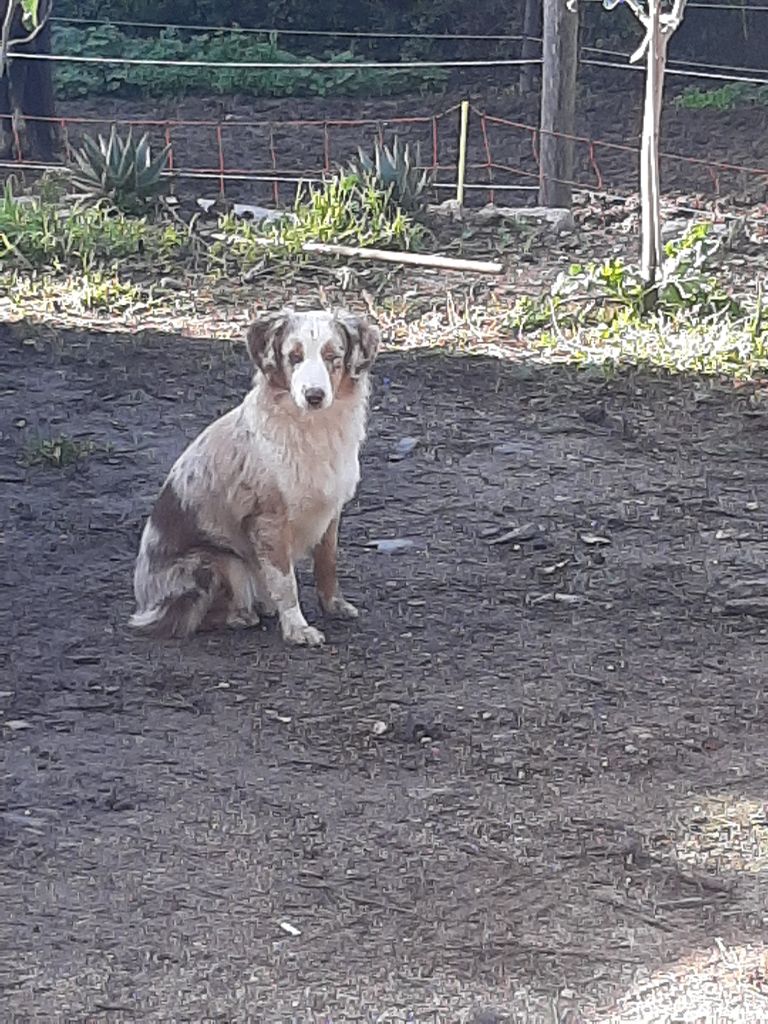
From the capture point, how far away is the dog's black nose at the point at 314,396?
5.04 m

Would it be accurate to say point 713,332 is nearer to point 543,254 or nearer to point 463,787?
point 543,254

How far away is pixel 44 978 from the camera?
133 inches

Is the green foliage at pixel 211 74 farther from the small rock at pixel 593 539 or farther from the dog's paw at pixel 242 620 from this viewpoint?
the dog's paw at pixel 242 620

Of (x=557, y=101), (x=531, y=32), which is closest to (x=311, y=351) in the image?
(x=557, y=101)

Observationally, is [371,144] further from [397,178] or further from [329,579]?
[329,579]

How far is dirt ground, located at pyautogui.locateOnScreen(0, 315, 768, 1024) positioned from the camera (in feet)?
11.3

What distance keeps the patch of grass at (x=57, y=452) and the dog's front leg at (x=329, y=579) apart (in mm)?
2074

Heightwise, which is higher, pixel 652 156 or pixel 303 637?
pixel 652 156

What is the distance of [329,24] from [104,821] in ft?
48.9

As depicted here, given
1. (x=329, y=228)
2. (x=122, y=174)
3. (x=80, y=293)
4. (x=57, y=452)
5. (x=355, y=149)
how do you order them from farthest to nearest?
(x=355, y=149) < (x=122, y=174) < (x=329, y=228) < (x=80, y=293) < (x=57, y=452)

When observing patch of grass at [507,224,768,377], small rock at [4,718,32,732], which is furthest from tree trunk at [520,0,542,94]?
small rock at [4,718,32,732]

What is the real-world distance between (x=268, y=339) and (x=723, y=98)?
11.4 metres

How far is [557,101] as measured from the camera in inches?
437

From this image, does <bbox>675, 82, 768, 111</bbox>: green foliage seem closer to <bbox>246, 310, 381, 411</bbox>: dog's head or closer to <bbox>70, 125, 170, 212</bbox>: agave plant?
<bbox>70, 125, 170, 212</bbox>: agave plant
